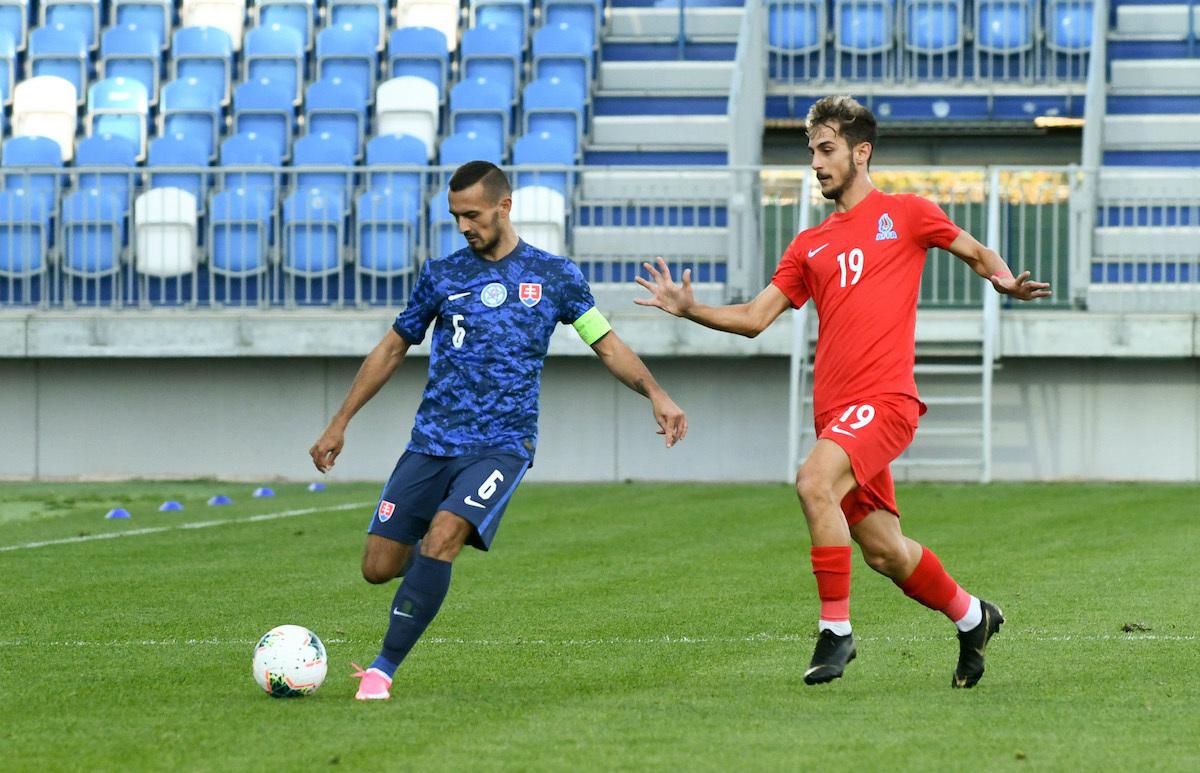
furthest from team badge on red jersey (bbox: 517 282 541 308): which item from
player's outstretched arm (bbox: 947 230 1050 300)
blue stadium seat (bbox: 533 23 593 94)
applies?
blue stadium seat (bbox: 533 23 593 94)

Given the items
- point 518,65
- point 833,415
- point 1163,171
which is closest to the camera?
point 833,415

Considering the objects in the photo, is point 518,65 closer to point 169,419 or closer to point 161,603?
point 169,419

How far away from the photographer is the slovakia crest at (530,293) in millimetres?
6801

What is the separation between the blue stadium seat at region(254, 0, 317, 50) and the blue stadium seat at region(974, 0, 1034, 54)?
7.49 m

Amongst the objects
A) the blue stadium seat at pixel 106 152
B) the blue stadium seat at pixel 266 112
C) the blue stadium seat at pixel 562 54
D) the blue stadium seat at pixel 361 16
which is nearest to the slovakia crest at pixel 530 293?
the blue stadium seat at pixel 106 152

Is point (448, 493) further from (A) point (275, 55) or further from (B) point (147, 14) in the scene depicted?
(B) point (147, 14)

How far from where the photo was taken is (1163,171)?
59.8ft

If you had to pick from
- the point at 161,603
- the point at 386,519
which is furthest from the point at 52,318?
the point at 386,519

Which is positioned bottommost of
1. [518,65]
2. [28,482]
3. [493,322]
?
[28,482]

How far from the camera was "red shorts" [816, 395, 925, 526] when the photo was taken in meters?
6.62

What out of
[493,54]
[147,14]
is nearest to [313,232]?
[493,54]

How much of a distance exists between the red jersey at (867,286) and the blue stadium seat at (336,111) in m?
14.8

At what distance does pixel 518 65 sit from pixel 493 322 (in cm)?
1556

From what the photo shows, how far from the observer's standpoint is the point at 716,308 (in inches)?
267
